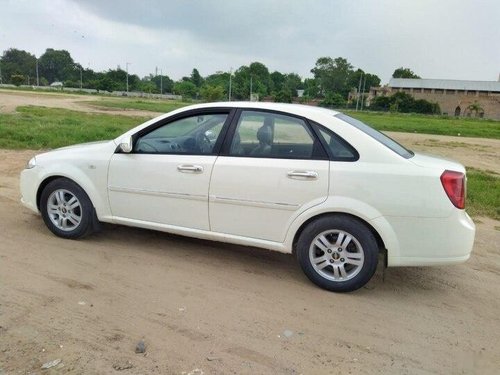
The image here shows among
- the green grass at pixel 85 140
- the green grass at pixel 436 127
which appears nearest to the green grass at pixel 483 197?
the green grass at pixel 85 140

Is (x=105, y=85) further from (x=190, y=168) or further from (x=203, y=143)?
(x=190, y=168)

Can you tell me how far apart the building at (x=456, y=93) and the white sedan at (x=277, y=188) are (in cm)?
9365

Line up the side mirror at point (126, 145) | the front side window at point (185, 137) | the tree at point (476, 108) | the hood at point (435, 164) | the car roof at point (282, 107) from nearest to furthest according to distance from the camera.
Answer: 1. the hood at point (435, 164)
2. the car roof at point (282, 107)
3. the front side window at point (185, 137)
4. the side mirror at point (126, 145)
5. the tree at point (476, 108)

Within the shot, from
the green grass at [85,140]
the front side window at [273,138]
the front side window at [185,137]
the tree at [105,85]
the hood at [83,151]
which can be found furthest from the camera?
the tree at [105,85]

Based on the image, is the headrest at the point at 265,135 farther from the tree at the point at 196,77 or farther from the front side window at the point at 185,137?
the tree at the point at 196,77

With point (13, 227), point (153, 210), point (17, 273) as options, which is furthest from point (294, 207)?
point (13, 227)

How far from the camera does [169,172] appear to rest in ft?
14.3

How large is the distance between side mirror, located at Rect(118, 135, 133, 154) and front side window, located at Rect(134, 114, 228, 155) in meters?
0.08

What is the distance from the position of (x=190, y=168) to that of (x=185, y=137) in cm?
39

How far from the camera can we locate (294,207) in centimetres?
395

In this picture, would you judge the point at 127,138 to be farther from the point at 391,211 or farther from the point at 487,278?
the point at 487,278

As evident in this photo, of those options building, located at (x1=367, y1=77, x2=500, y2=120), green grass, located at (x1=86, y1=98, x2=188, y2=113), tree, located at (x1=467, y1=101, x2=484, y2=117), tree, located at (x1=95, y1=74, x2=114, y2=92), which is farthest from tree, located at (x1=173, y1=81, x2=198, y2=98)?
tree, located at (x1=467, y1=101, x2=484, y2=117)

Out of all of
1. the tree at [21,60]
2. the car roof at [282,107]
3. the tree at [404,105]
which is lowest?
the car roof at [282,107]

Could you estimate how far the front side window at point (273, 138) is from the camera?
4.02 meters
